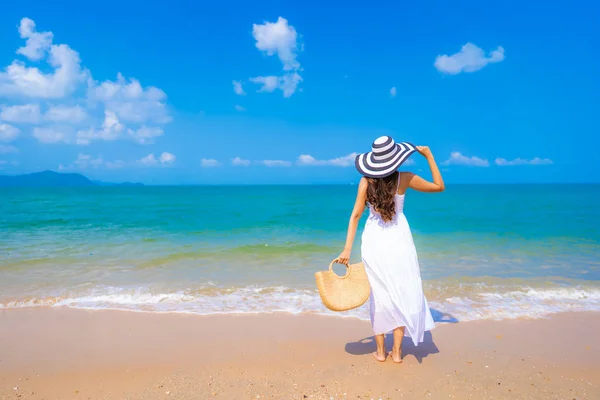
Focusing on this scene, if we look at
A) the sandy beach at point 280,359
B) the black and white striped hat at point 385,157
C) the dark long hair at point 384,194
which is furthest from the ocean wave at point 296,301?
the black and white striped hat at point 385,157

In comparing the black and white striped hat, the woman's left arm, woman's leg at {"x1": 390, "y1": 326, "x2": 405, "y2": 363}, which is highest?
the black and white striped hat

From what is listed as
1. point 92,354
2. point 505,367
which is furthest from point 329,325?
point 92,354

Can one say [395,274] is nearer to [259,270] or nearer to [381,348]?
[381,348]

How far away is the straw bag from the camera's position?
156 inches

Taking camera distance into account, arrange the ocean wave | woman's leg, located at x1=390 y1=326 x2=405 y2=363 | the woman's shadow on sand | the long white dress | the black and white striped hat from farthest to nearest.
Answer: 1. the ocean wave
2. the woman's shadow on sand
3. woman's leg, located at x1=390 y1=326 x2=405 y2=363
4. the long white dress
5. the black and white striped hat

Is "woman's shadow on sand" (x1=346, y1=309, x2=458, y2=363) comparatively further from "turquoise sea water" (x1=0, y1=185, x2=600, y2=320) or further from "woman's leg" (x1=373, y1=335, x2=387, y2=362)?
"turquoise sea water" (x1=0, y1=185, x2=600, y2=320)

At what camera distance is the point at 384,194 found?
3.61 meters

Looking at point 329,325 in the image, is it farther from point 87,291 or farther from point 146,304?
point 87,291

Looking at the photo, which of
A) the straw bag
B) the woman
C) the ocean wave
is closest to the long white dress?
the woman

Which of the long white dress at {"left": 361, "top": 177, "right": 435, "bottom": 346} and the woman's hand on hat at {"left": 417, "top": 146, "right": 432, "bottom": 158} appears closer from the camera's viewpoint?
the woman's hand on hat at {"left": 417, "top": 146, "right": 432, "bottom": 158}

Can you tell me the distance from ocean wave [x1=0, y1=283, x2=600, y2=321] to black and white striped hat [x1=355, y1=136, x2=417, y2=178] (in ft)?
9.34

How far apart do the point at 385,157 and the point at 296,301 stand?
3.74m

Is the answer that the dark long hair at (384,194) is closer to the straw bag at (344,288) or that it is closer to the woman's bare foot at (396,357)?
the straw bag at (344,288)

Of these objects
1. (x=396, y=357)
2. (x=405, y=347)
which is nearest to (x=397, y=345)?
(x=396, y=357)
